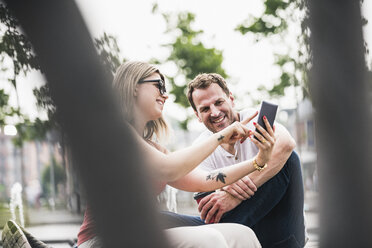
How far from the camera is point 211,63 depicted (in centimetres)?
956

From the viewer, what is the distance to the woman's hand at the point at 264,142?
79.3 inches

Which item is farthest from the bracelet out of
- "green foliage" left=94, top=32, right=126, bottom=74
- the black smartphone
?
"green foliage" left=94, top=32, right=126, bottom=74

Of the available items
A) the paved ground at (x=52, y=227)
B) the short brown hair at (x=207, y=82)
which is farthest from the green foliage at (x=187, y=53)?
the short brown hair at (x=207, y=82)

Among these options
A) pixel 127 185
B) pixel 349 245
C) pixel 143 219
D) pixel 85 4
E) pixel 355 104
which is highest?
pixel 85 4

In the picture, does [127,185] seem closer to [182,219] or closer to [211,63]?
[182,219]

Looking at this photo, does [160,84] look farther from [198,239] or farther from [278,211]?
[278,211]

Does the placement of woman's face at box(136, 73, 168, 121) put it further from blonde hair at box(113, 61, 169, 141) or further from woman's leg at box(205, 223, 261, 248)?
woman's leg at box(205, 223, 261, 248)

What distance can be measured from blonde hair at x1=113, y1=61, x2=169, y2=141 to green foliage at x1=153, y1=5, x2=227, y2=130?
7321 millimetres

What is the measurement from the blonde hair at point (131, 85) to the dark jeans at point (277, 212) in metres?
0.54

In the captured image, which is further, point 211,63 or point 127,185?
point 211,63

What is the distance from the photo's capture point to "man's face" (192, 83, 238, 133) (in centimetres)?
259

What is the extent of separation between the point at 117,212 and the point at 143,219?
83mm

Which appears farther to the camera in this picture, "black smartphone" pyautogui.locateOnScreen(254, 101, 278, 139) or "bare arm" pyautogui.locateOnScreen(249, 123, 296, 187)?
"bare arm" pyautogui.locateOnScreen(249, 123, 296, 187)

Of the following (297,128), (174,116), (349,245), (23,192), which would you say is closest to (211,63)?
(174,116)
